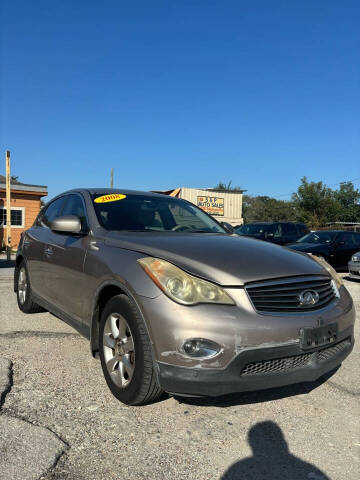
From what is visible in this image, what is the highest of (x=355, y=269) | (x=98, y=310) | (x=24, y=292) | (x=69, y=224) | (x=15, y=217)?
(x=69, y=224)

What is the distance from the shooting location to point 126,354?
2641 mm

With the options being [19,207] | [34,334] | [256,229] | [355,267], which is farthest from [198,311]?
[19,207]

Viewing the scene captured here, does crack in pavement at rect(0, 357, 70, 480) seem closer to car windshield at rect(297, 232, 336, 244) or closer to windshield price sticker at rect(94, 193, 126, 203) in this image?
windshield price sticker at rect(94, 193, 126, 203)

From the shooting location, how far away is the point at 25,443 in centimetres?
220

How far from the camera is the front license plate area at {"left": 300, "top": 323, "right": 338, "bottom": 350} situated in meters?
2.40

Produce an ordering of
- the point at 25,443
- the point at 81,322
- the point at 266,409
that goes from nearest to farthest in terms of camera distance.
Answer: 1. the point at 25,443
2. the point at 266,409
3. the point at 81,322

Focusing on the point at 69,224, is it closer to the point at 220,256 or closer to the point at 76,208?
the point at 76,208

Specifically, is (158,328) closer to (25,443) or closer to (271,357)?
(271,357)

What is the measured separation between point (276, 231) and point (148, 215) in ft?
37.7

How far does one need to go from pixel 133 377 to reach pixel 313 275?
1.42m

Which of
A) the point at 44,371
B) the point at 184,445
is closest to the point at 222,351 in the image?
the point at 184,445

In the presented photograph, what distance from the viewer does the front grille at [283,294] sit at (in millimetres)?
2410

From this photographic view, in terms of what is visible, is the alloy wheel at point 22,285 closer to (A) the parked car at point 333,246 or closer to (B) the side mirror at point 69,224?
(B) the side mirror at point 69,224

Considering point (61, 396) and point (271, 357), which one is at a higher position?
point (271, 357)
